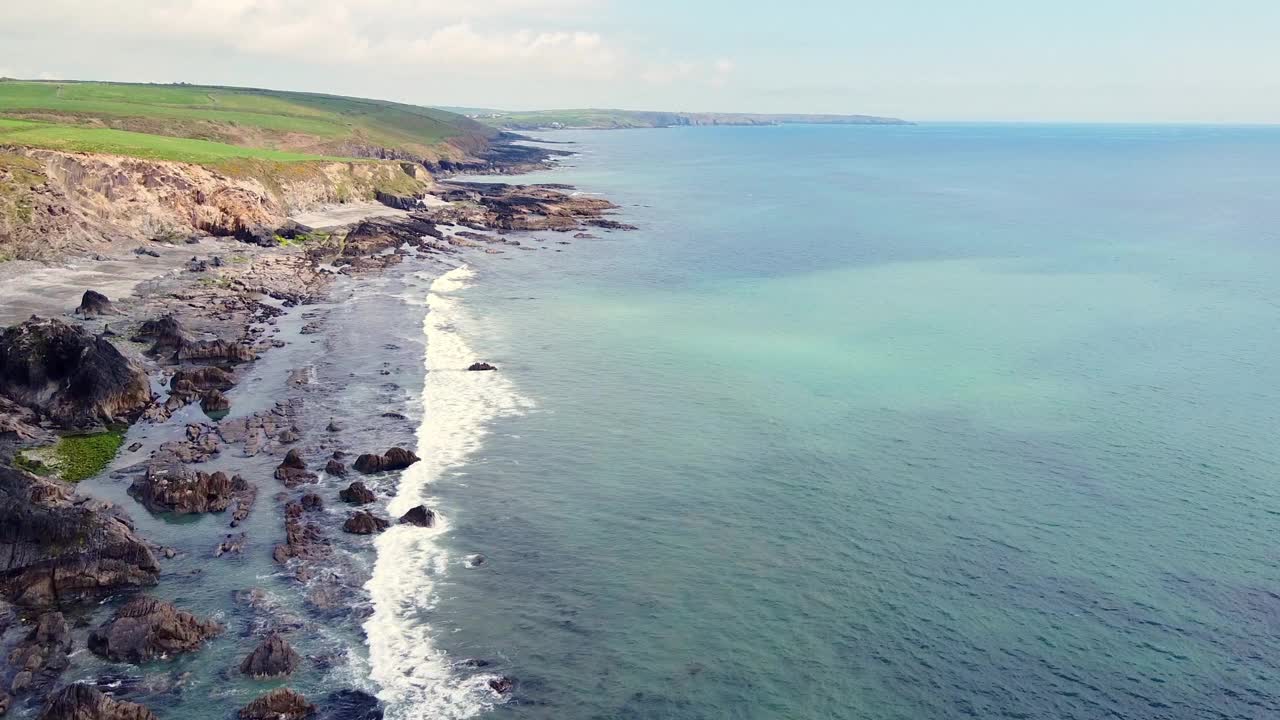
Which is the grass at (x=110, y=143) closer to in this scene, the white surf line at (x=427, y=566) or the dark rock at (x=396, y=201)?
the dark rock at (x=396, y=201)

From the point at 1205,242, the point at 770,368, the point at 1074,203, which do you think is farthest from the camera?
the point at 1074,203

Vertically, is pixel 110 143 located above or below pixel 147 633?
above

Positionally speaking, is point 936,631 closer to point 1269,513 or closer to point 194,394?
point 1269,513

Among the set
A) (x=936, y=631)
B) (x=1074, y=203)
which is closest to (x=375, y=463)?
(x=936, y=631)

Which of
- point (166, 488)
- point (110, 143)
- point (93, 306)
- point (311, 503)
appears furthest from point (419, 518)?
point (110, 143)

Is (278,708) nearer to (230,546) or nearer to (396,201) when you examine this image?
(230,546)

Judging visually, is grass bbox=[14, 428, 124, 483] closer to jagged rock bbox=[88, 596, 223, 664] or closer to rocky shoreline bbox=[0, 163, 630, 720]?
rocky shoreline bbox=[0, 163, 630, 720]
